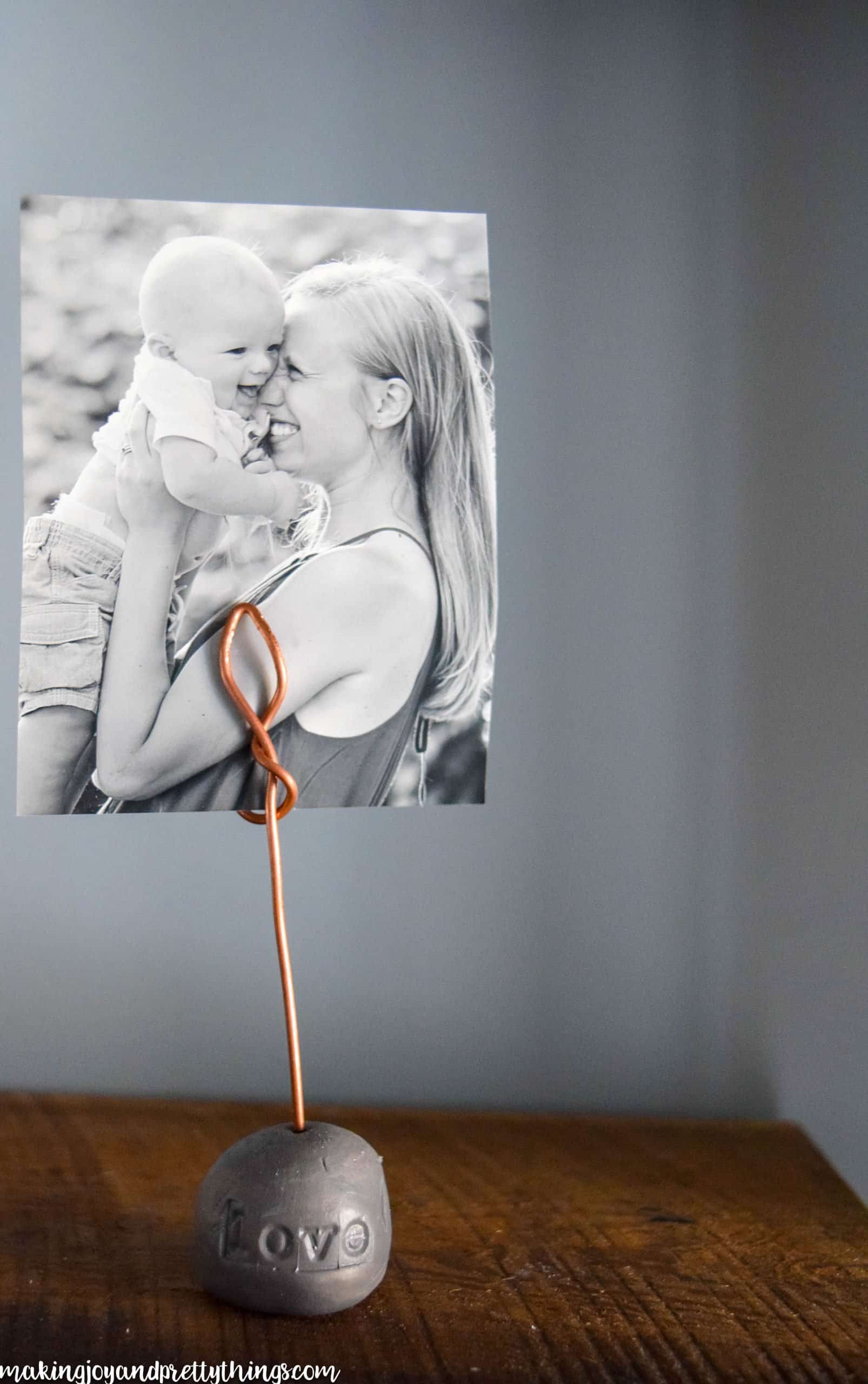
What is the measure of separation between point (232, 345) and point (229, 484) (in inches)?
3.6

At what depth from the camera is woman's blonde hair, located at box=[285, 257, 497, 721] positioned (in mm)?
729

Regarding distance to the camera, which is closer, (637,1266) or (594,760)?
(637,1266)

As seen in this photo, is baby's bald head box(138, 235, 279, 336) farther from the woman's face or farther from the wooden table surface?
the wooden table surface

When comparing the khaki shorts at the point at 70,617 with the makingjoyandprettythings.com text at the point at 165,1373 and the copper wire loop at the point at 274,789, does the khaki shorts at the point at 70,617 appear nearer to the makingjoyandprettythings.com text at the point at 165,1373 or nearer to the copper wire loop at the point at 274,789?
the copper wire loop at the point at 274,789

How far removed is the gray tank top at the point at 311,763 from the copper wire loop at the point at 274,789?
0.26 ft

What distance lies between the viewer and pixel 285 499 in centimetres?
72

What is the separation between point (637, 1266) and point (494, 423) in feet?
1.72

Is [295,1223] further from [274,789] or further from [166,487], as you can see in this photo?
[166,487]

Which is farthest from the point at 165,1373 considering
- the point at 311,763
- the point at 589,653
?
the point at 589,653

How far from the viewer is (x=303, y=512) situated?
0.72m

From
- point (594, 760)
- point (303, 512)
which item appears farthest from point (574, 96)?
point (594, 760)

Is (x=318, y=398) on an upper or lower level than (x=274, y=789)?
upper

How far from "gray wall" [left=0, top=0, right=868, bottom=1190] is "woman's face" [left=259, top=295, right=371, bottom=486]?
0.30 feet

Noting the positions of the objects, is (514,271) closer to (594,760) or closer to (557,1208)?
(594,760)
